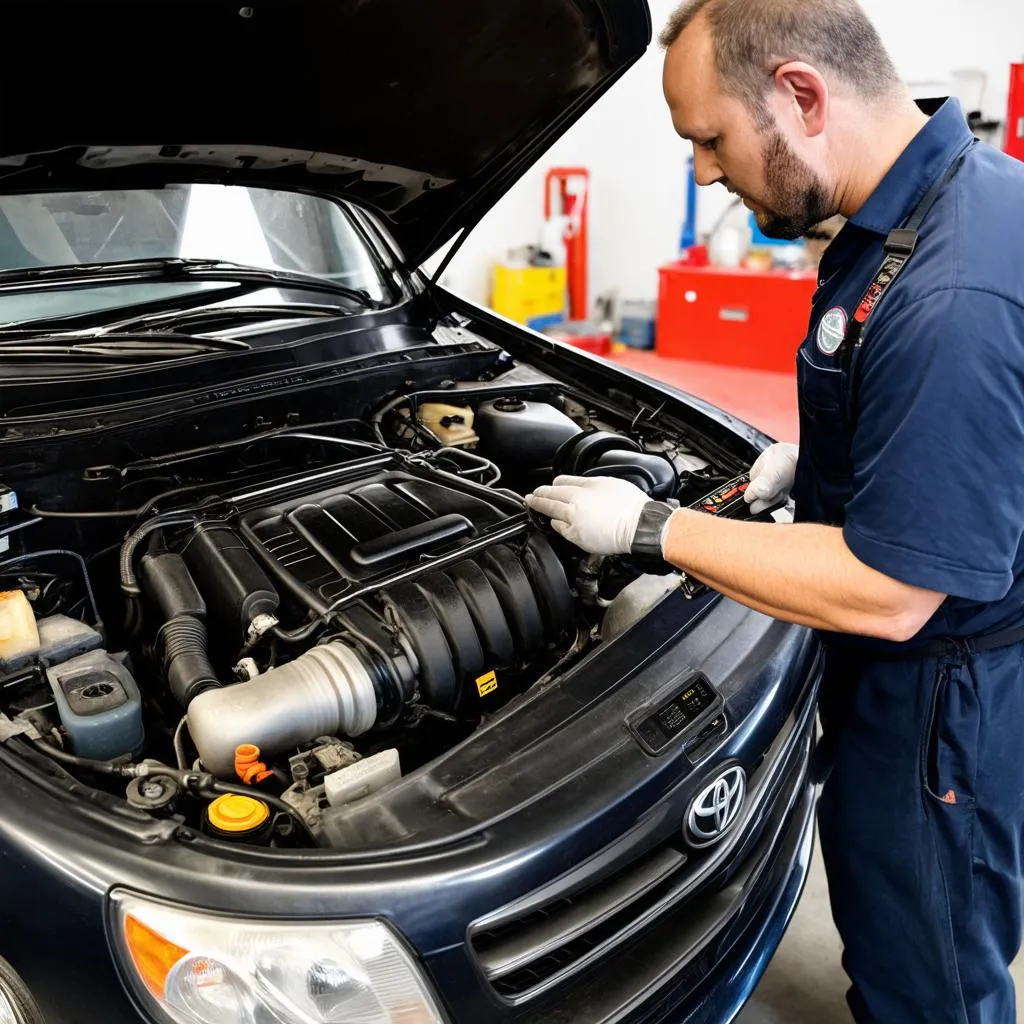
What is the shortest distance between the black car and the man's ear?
23.4 inches

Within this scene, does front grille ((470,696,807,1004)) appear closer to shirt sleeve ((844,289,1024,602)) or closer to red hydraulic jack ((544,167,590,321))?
shirt sleeve ((844,289,1024,602))

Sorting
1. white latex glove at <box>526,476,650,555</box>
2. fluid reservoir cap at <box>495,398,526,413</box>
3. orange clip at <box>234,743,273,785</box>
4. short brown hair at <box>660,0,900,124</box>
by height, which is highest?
short brown hair at <box>660,0,900,124</box>

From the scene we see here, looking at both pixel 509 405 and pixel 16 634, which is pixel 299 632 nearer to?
pixel 16 634

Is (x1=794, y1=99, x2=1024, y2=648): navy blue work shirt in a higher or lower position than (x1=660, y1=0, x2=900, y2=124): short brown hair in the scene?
lower

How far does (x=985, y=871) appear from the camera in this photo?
135 centimetres

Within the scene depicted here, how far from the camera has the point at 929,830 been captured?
1335 mm

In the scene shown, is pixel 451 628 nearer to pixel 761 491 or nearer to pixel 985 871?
pixel 761 491

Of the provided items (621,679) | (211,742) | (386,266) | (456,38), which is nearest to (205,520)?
(211,742)

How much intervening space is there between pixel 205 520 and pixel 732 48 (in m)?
1.01

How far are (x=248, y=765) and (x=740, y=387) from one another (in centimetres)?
474

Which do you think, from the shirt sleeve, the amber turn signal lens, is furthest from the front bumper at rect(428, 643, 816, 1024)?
the shirt sleeve

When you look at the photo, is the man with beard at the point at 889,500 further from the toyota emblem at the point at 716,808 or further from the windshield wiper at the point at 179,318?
the windshield wiper at the point at 179,318

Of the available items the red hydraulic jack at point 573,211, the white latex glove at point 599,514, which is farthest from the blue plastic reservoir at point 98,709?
the red hydraulic jack at point 573,211

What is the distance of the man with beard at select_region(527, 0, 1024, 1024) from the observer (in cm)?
99
